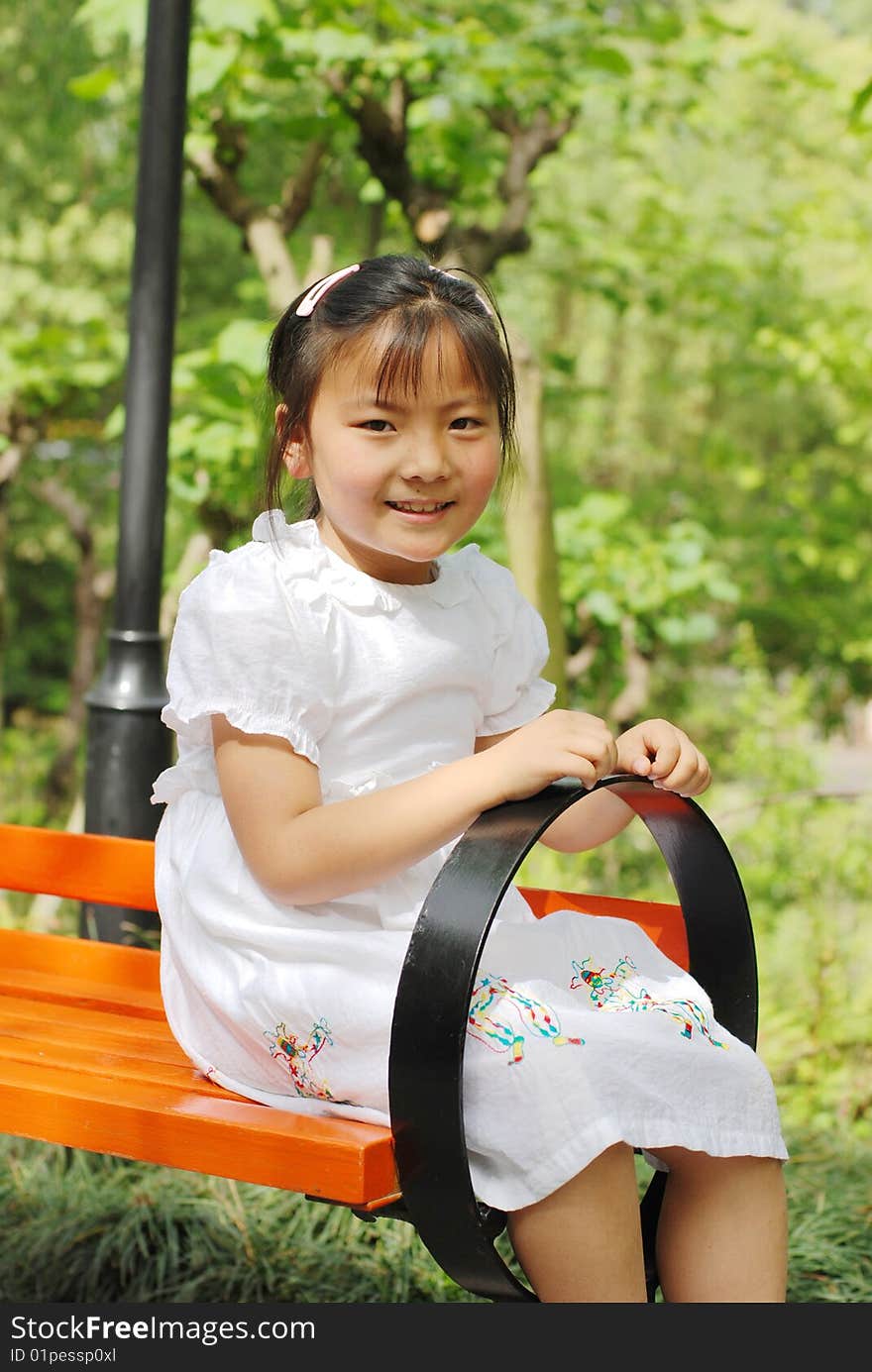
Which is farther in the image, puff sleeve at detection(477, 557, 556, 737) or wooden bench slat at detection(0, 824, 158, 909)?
wooden bench slat at detection(0, 824, 158, 909)

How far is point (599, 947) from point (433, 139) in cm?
511

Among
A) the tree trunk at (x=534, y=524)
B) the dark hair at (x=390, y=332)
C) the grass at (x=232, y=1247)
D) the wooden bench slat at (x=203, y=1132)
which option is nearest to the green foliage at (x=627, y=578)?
the tree trunk at (x=534, y=524)

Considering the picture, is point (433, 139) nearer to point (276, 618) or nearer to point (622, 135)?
point (622, 135)

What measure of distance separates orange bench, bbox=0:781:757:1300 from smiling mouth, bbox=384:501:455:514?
421 mm

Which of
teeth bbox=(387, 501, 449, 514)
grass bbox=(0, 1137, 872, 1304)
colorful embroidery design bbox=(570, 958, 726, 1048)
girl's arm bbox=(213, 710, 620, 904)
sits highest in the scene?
teeth bbox=(387, 501, 449, 514)

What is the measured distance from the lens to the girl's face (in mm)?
1887

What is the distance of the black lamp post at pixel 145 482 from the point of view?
3160 millimetres

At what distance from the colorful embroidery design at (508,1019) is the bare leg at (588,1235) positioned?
0.14m

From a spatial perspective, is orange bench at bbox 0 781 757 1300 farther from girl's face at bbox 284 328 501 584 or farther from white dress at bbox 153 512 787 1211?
girl's face at bbox 284 328 501 584

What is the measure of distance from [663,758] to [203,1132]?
68 cm

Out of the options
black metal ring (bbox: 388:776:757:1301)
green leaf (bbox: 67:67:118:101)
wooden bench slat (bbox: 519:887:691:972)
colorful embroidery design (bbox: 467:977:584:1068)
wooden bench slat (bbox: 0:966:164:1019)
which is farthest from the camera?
green leaf (bbox: 67:67:118:101)

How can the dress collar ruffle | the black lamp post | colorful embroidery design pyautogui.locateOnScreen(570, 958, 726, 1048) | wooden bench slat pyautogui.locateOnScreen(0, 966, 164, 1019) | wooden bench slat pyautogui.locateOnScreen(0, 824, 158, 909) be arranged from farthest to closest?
1. the black lamp post
2. wooden bench slat pyautogui.locateOnScreen(0, 824, 158, 909)
3. wooden bench slat pyautogui.locateOnScreen(0, 966, 164, 1019)
4. the dress collar ruffle
5. colorful embroidery design pyautogui.locateOnScreen(570, 958, 726, 1048)

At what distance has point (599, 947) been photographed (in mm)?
1944

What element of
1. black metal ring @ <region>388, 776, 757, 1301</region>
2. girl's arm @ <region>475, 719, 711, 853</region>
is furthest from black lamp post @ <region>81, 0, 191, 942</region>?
black metal ring @ <region>388, 776, 757, 1301</region>
